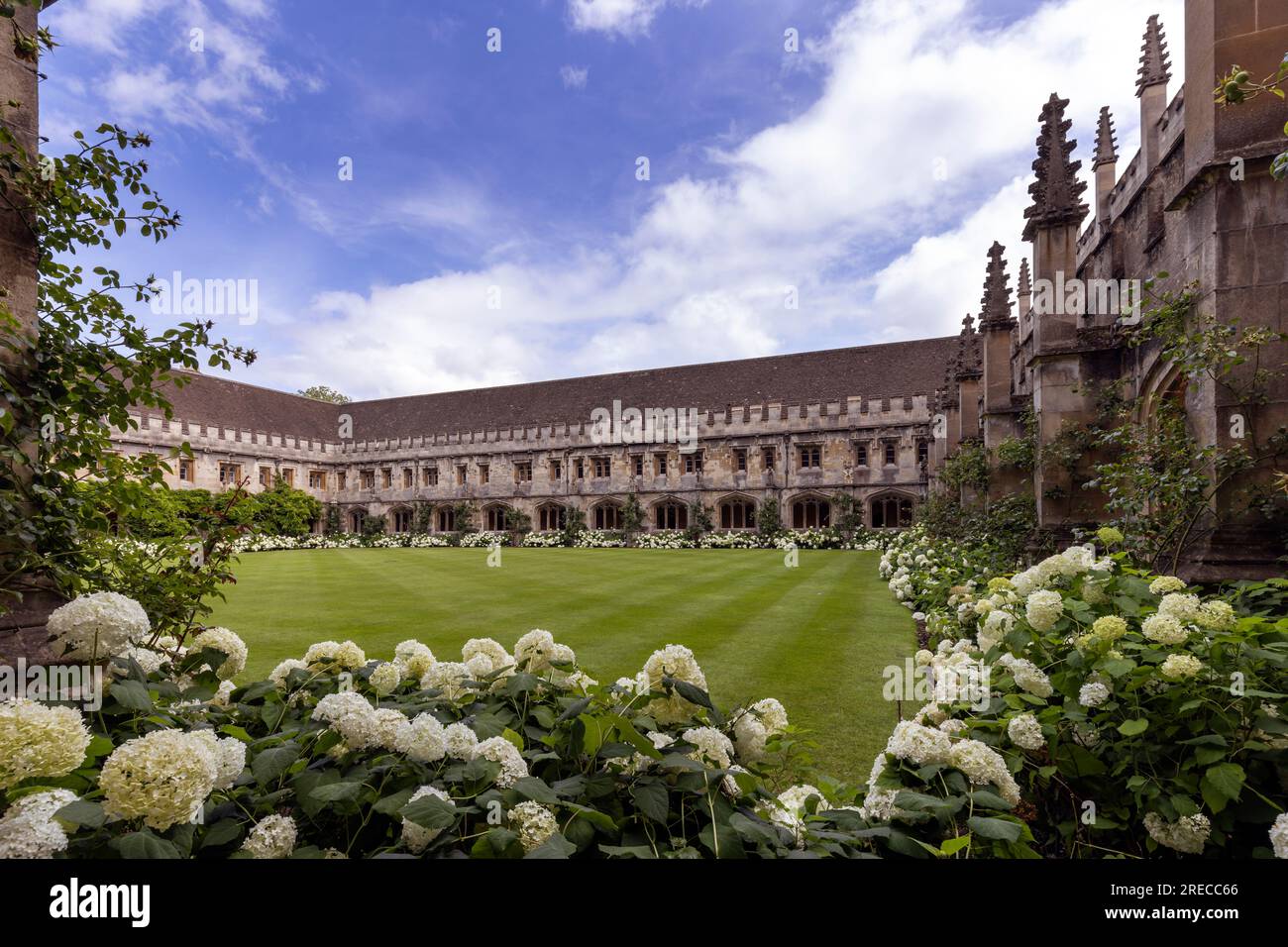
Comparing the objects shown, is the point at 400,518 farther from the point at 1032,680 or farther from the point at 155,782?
the point at 155,782

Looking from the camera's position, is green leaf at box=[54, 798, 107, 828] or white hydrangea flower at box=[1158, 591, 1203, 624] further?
white hydrangea flower at box=[1158, 591, 1203, 624]

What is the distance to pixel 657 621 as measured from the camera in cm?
882

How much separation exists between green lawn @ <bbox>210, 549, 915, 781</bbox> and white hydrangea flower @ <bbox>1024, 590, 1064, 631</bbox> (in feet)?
4.25

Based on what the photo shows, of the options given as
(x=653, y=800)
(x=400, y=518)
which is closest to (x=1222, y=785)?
(x=653, y=800)

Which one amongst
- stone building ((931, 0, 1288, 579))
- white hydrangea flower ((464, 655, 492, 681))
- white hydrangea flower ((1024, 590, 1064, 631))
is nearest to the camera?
white hydrangea flower ((464, 655, 492, 681))

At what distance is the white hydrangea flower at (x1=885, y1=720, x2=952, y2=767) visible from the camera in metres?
1.97

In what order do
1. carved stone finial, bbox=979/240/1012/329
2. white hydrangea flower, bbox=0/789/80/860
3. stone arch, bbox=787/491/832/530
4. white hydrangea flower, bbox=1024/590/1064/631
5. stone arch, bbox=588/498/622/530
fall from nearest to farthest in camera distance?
white hydrangea flower, bbox=0/789/80/860
white hydrangea flower, bbox=1024/590/1064/631
carved stone finial, bbox=979/240/1012/329
stone arch, bbox=787/491/832/530
stone arch, bbox=588/498/622/530

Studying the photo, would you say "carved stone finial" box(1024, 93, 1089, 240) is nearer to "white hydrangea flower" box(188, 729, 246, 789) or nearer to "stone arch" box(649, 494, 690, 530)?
"white hydrangea flower" box(188, 729, 246, 789)

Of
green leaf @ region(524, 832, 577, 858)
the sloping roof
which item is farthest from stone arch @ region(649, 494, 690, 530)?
green leaf @ region(524, 832, 577, 858)

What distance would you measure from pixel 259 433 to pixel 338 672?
1567 inches

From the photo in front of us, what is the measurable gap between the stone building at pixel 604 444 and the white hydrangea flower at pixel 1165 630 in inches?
1017

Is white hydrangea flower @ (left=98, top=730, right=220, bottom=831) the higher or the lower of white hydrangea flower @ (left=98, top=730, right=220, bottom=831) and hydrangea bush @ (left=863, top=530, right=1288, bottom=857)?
the higher

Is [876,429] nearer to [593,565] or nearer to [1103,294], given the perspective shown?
[593,565]

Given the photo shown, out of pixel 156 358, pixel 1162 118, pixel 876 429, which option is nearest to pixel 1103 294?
pixel 1162 118
